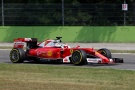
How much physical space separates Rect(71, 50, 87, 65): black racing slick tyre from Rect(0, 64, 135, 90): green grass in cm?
183

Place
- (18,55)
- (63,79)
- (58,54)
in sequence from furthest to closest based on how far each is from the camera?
1. (18,55)
2. (58,54)
3. (63,79)

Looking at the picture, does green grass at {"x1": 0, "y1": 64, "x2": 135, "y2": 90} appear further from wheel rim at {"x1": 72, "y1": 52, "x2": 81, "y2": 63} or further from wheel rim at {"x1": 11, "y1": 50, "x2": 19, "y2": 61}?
wheel rim at {"x1": 11, "y1": 50, "x2": 19, "y2": 61}

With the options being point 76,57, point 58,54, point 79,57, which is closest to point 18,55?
point 58,54

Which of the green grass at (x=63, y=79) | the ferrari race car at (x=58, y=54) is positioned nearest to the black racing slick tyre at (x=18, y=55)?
the ferrari race car at (x=58, y=54)

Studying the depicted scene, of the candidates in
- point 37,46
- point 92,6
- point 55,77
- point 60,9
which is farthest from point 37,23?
point 55,77

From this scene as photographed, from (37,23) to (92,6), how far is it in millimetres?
4426

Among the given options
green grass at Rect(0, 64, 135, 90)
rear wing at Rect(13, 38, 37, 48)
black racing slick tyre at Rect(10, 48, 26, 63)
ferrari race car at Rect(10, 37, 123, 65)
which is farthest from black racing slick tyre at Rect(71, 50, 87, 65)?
rear wing at Rect(13, 38, 37, 48)

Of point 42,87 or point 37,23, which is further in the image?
point 37,23

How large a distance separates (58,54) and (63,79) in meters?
5.46

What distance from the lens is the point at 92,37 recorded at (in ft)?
107

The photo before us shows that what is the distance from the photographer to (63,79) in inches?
482

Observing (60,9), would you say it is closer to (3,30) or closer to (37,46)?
(3,30)

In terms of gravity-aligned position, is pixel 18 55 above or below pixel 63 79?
above

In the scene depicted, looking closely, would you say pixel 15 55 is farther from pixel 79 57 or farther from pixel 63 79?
pixel 63 79
